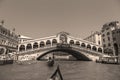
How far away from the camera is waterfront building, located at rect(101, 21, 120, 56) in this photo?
2444 cm

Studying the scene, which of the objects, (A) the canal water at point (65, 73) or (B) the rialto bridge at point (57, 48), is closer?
(A) the canal water at point (65, 73)

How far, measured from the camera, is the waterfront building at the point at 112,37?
24438mm

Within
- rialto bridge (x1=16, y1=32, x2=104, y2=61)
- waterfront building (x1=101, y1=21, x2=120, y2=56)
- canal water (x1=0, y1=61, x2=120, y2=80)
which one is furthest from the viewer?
waterfront building (x1=101, y1=21, x2=120, y2=56)

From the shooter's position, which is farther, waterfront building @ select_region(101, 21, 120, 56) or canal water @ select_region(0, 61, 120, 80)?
waterfront building @ select_region(101, 21, 120, 56)

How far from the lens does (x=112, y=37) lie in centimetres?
2553

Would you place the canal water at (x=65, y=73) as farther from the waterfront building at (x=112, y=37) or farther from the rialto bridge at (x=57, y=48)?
the waterfront building at (x=112, y=37)

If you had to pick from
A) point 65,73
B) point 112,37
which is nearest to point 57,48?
point 112,37

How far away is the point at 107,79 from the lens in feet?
23.3

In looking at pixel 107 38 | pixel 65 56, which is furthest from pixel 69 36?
pixel 65 56

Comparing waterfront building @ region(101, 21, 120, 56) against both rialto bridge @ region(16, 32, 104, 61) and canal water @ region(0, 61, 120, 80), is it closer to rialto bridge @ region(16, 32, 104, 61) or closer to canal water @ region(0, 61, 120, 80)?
rialto bridge @ region(16, 32, 104, 61)

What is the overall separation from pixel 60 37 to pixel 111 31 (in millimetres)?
11682

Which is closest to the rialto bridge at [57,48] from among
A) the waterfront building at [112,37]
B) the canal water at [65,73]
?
the waterfront building at [112,37]

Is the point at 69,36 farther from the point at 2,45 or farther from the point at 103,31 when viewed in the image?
the point at 2,45

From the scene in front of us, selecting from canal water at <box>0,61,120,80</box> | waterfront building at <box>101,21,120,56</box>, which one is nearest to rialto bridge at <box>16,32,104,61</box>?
waterfront building at <box>101,21,120,56</box>
